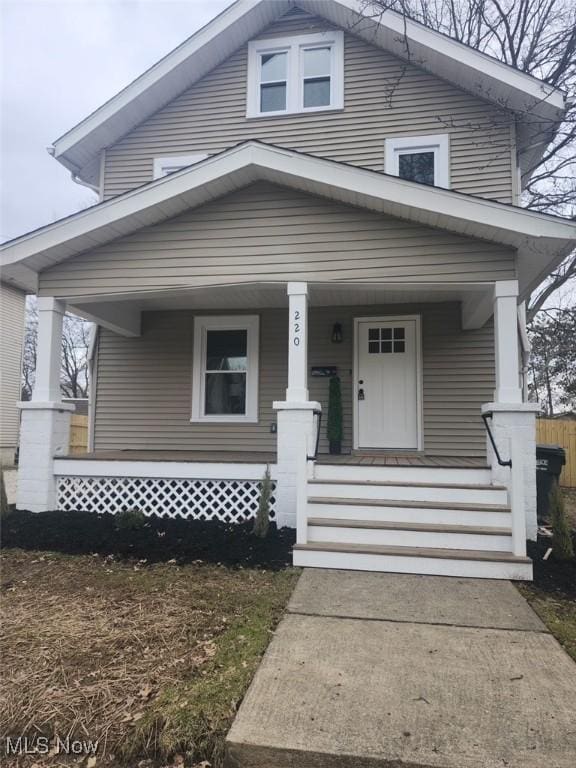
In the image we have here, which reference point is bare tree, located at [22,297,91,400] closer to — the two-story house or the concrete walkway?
the two-story house

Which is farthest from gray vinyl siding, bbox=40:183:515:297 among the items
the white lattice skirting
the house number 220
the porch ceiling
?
the white lattice skirting

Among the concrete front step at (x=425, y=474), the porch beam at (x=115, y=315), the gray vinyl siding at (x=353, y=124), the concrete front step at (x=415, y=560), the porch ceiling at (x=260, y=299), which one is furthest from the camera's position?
the gray vinyl siding at (x=353, y=124)

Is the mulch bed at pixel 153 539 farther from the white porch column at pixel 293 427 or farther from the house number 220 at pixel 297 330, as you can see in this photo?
the house number 220 at pixel 297 330

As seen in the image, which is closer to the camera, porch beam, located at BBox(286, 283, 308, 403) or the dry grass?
the dry grass

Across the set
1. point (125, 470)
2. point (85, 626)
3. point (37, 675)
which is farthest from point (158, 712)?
point (125, 470)

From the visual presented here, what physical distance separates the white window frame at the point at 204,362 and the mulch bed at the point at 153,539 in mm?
2451

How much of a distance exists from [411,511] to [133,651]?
2.83m

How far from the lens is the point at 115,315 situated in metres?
7.33

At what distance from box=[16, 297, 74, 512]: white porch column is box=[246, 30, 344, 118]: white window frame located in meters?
4.73

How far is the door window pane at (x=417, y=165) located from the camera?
290 inches

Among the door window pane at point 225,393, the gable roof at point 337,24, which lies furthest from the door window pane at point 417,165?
the door window pane at point 225,393

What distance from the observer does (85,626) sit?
318 cm

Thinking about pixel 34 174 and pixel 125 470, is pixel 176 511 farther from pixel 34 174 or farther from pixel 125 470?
pixel 34 174

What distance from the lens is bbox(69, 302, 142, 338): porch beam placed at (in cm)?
671
